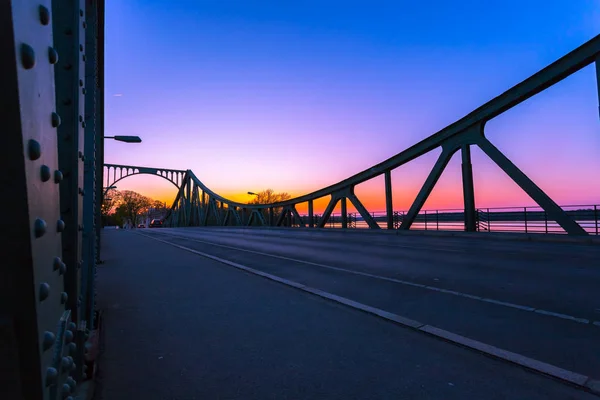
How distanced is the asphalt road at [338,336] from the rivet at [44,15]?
106 inches

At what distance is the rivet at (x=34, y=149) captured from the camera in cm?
98

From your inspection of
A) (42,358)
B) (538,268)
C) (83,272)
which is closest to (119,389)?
(83,272)

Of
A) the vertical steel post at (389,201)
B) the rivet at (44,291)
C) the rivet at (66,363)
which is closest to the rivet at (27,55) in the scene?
the rivet at (44,291)

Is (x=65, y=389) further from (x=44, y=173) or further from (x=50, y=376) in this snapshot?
(x=44, y=173)

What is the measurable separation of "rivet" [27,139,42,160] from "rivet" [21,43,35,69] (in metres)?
0.19

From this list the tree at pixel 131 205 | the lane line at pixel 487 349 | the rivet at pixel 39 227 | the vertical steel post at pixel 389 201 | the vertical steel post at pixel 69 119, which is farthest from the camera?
the tree at pixel 131 205

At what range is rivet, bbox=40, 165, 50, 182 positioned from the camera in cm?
110

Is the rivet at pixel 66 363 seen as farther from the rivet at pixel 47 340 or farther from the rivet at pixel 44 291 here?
the rivet at pixel 44 291

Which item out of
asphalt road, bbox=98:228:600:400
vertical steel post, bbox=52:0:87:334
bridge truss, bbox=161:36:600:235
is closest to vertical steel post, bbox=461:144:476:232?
bridge truss, bbox=161:36:600:235

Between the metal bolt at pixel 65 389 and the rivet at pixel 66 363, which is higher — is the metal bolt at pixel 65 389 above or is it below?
below

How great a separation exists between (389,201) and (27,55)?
25.9 metres

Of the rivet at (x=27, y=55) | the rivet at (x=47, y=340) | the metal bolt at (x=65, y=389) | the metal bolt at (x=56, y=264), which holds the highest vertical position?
the rivet at (x=27, y=55)

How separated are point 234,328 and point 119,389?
1619 mm

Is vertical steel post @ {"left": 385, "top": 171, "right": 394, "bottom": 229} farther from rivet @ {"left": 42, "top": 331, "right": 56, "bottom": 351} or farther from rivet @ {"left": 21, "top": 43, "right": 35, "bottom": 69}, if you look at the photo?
rivet @ {"left": 21, "top": 43, "right": 35, "bottom": 69}
